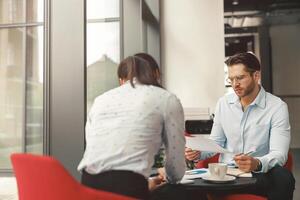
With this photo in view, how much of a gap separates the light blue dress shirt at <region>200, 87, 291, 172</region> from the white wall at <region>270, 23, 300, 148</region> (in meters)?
5.41

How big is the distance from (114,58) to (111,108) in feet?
7.61

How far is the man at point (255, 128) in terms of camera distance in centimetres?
209

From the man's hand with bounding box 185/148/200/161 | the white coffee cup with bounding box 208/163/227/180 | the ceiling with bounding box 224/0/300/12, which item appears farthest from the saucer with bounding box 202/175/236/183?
the ceiling with bounding box 224/0/300/12

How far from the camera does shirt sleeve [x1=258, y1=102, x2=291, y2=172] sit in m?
2.06

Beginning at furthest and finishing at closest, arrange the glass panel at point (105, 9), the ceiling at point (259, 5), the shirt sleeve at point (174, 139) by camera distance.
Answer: the ceiling at point (259, 5) < the glass panel at point (105, 9) < the shirt sleeve at point (174, 139)

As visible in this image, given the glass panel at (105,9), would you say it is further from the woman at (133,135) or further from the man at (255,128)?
A: the woman at (133,135)

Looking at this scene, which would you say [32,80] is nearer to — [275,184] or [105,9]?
[105,9]

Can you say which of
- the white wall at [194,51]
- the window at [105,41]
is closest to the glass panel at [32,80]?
the window at [105,41]

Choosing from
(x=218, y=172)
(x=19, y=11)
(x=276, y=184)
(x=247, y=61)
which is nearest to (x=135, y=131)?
(x=218, y=172)

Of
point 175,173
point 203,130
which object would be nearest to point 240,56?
point 175,173

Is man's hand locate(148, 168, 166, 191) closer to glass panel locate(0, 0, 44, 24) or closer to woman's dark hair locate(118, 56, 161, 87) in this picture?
woman's dark hair locate(118, 56, 161, 87)

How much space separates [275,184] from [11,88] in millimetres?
3780

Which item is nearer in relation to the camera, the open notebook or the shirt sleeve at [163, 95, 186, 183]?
the shirt sleeve at [163, 95, 186, 183]

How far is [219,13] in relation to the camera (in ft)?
15.9
